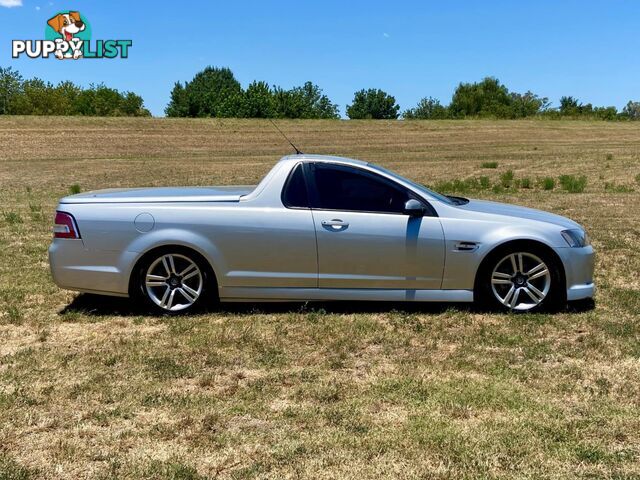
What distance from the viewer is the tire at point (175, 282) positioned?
5.66 m

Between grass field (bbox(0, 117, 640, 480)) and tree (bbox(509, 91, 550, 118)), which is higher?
tree (bbox(509, 91, 550, 118))

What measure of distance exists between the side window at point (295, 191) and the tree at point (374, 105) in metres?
93.9

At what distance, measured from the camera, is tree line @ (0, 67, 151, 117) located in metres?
68.2

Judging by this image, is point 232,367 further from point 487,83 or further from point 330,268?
point 487,83

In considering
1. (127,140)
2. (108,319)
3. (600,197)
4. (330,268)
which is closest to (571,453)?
(330,268)

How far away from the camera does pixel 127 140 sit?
114 ft

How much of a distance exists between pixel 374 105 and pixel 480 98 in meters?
16.4

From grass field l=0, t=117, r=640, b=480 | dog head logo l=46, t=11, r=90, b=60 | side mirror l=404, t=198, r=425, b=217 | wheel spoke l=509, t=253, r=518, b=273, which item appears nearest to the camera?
grass field l=0, t=117, r=640, b=480

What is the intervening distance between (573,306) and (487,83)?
99515mm

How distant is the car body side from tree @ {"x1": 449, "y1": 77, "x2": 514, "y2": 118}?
9287 centimetres

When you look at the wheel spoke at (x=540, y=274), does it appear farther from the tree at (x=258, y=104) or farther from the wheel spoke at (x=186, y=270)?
the tree at (x=258, y=104)

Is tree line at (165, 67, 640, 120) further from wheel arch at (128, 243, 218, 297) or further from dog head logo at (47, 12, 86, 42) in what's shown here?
wheel arch at (128, 243, 218, 297)

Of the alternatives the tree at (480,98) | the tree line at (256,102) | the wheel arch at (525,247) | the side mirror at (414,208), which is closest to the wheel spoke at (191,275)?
the side mirror at (414,208)

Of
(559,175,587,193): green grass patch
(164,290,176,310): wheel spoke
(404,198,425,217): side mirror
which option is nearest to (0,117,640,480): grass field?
(164,290,176,310): wheel spoke
